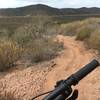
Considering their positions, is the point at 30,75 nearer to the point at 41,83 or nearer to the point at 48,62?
the point at 41,83

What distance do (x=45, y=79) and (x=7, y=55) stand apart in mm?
3415

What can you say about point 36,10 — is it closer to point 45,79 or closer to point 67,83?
point 45,79

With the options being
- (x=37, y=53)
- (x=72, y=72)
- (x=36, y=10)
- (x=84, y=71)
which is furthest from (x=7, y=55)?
(x=36, y=10)

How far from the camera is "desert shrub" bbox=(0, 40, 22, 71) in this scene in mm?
16547

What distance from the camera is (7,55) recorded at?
16.9 metres

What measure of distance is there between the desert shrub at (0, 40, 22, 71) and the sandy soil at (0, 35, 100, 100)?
0.46 metres

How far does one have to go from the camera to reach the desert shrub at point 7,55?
54.3 feet

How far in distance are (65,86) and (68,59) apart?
15.6m

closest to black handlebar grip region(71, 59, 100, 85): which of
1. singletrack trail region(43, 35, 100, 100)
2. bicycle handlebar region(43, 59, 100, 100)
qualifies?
bicycle handlebar region(43, 59, 100, 100)

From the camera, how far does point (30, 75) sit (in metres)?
14.7

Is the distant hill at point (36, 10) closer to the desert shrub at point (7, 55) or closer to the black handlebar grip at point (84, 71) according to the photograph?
the desert shrub at point (7, 55)

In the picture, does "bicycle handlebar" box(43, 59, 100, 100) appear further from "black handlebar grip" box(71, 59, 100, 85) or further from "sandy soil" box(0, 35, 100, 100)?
"sandy soil" box(0, 35, 100, 100)

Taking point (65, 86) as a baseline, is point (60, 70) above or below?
below

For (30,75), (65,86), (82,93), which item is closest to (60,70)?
(30,75)
